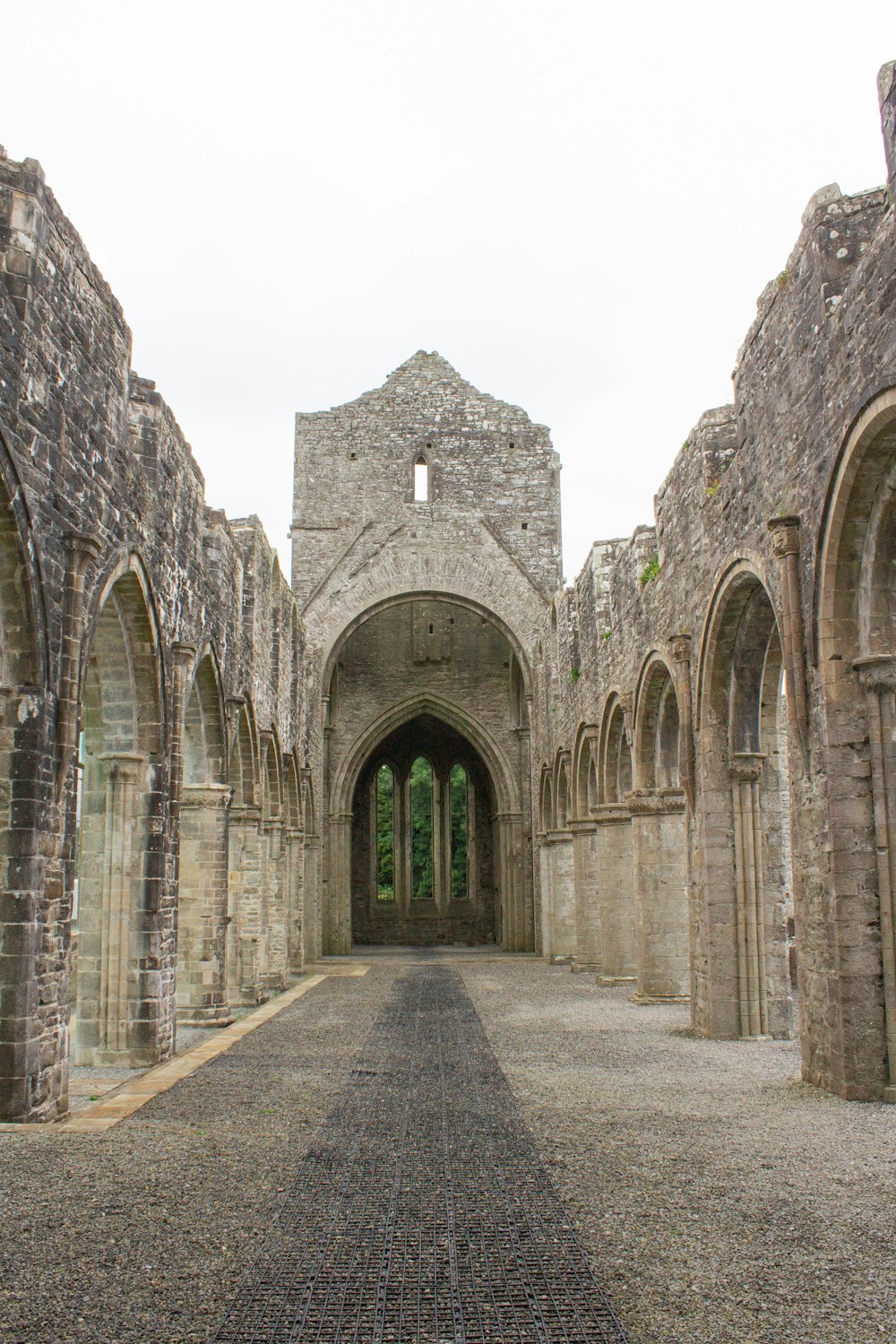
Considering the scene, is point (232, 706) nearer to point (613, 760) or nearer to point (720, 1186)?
point (613, 760)

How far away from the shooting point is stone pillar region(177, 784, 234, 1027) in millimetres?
11336

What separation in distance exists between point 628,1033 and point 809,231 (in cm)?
668

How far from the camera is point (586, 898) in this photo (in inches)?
664

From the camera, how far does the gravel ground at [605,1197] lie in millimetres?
3455

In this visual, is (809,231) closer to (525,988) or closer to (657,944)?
(657,944)

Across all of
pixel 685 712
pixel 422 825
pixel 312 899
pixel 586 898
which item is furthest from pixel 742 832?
pixel 422 825

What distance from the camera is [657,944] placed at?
1228 centimetres

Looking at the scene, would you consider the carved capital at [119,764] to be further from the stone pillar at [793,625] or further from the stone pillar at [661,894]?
the stone pillar at [661,894]

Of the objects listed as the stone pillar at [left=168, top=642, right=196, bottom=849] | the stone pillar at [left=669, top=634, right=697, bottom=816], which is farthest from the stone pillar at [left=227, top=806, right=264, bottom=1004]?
the stone pillar at [left=669, top=634, right=697, bottom=816]

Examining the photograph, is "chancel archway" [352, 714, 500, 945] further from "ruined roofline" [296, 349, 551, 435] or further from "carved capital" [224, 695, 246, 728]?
"carved capital" [224, 695, 246, 728]

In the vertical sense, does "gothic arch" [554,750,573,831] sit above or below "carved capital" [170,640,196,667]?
below

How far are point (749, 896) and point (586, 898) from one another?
7.67 meters

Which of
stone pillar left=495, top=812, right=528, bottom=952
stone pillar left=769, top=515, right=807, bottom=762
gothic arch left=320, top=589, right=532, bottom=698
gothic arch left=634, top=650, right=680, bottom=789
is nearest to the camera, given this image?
stone pillar left=769, top=515, right=807, bottom=762

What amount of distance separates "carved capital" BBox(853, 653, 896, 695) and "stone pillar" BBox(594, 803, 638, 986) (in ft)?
26.3
